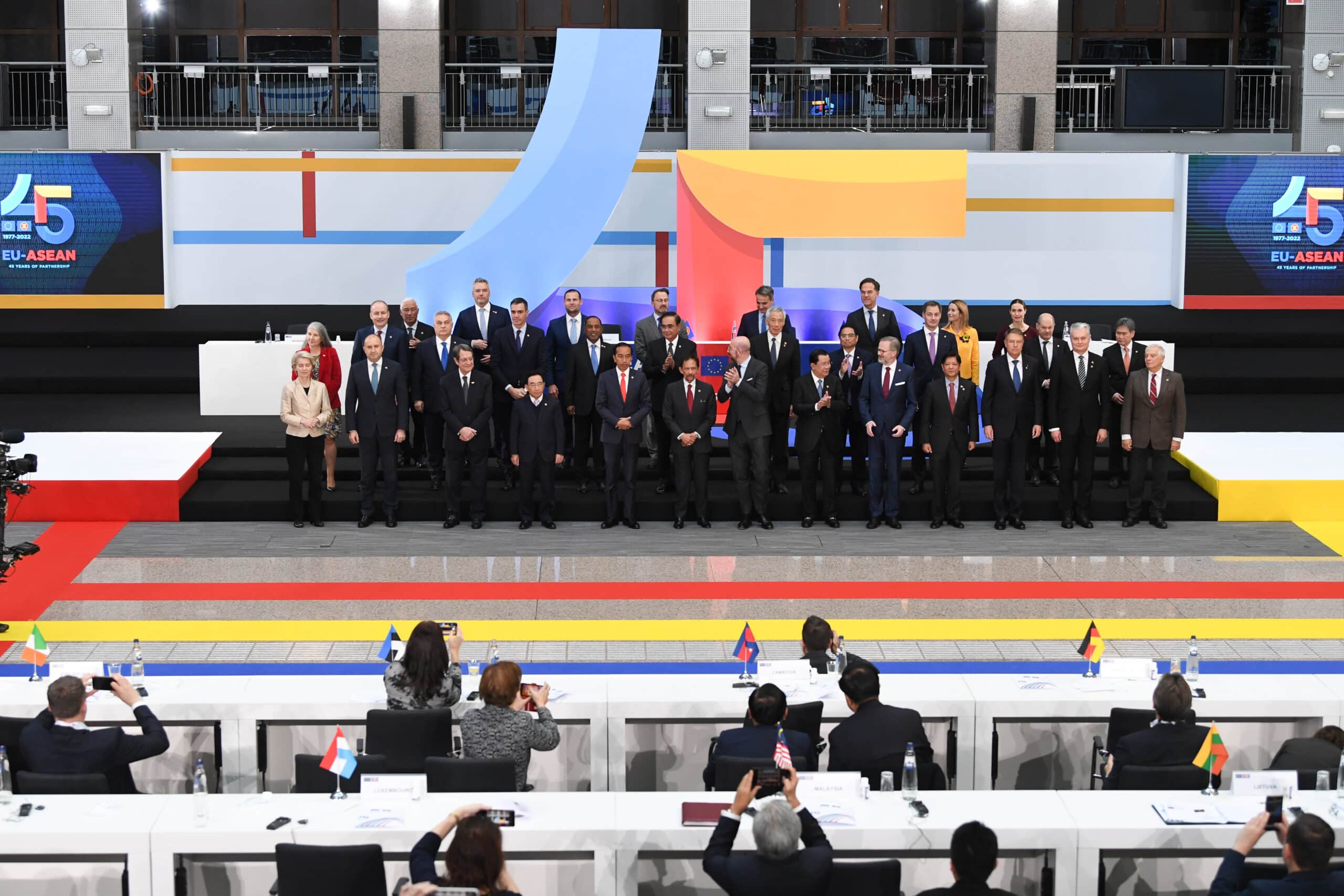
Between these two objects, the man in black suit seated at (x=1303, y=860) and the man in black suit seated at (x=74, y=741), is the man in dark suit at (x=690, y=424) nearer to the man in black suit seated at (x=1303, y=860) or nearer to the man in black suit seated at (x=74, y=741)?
the man in black suit seated at (x=74, y=741)

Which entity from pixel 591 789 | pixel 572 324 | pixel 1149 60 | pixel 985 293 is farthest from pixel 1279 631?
pixel 1149 60

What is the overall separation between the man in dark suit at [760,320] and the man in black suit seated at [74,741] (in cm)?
742

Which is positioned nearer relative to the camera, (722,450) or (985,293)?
(722,450)

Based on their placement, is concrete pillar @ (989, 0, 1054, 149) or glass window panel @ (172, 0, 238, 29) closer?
concrete pillar @ (989, 0, 1054, 149)

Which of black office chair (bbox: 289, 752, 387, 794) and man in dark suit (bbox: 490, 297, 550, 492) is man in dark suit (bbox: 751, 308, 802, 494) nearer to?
man in dark suit (bbox: 490, 297, 550, 492)

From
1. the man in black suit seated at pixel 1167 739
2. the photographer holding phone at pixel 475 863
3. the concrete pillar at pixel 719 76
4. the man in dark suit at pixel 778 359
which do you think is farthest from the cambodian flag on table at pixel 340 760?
the concrete pillar at pixel 719 76

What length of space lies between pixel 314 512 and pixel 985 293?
32.8ft

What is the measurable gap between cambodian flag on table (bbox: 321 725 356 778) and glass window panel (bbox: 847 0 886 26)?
61.3 ft

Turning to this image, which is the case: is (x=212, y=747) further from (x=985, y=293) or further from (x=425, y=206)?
(x=985, y=293)

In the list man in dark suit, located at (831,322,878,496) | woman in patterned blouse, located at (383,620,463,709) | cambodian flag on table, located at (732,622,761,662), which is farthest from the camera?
man in dark suit, located at (831,322,878,496)

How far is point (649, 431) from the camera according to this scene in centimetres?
1382

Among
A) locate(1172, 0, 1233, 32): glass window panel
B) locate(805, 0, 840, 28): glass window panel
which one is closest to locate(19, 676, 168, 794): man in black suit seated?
locate(805, 0, 840, 28): glass window panel

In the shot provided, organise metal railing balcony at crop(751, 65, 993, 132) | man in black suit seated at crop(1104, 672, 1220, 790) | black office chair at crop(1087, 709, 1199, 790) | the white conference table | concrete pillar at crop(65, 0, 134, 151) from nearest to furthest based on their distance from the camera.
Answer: man in black suit seated at crop(1104, 672, 1220, 790) < black office chair at crop(1087, 709, 1199, 790) < the white conference table < concrete pillar at crop(65, 0, 134, 151) < metal railing balcony at crop(751, 65, 993, 132)

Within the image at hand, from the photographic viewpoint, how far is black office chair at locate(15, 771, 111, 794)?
20.7ft
